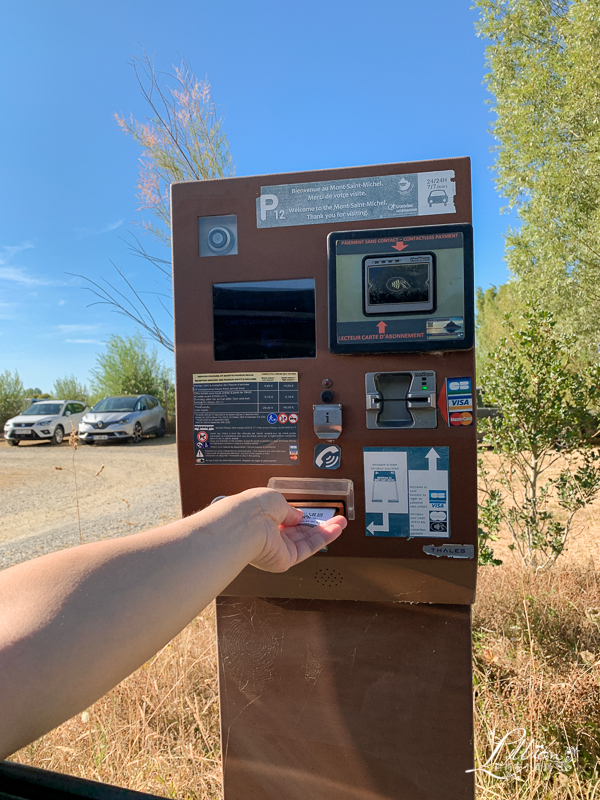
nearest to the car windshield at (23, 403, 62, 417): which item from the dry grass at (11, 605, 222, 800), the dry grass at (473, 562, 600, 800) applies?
the dry grass at (11, 605, 222, 800)

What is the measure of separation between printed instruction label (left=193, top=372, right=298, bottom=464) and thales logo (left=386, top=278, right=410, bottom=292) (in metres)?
0.38

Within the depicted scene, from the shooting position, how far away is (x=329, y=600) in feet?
5.57

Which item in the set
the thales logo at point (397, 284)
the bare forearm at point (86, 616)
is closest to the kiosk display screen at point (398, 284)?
the thales logo at point (397, 284)

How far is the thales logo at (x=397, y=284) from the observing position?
5.03 ft

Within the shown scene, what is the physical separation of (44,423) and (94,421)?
6.42 ft

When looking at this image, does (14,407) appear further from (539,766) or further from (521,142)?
(539,766)

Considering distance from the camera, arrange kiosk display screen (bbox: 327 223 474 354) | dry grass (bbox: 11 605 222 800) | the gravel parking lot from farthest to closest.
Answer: the gravel parking lot < dry grass (bbox: 11 605 222 800) < kiosk display screen (bbox: 327 223 474 354)

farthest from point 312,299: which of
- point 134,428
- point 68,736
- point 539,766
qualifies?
point 134,428

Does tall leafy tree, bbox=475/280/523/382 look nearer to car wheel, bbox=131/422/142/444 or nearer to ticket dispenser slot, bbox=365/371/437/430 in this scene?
car wheel, bbox=131/422/142/444

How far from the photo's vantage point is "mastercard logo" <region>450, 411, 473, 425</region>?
152 centimetres

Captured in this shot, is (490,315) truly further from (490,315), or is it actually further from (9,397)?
(9,397)

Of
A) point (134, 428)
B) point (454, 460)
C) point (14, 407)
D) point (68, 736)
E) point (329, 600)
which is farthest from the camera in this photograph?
→ point (14, 407)

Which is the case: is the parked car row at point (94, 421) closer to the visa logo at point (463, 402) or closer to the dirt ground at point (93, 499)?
the dirt ground at point (93, 499)

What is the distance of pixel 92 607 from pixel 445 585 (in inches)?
44.6
